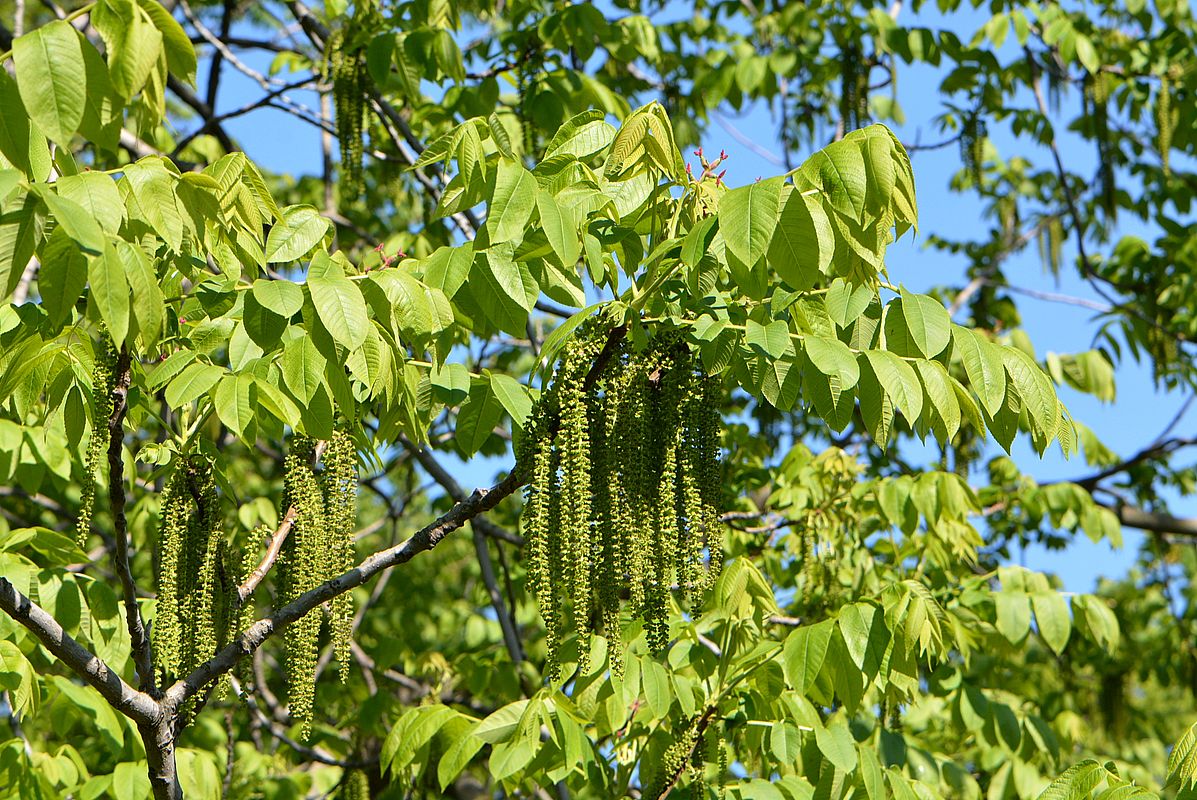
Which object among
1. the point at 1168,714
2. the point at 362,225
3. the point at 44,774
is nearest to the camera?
the point at 44,774

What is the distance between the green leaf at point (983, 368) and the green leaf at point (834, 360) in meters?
0.33

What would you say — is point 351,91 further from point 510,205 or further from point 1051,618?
point 1051,618

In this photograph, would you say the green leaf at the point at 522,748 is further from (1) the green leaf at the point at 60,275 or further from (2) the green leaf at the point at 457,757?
(1) the green leaf at the point at 60,275

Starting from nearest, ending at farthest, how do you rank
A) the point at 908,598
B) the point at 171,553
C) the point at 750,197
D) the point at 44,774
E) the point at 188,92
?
the point at 750,197, the point at 171,553, the point at 908,598, the point at 44,774, the point at 188,92

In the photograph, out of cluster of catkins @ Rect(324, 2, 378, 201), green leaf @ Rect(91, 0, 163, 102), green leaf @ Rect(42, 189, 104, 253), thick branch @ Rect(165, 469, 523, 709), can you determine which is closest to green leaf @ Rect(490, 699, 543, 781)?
thick branch @ Rect(165, 469, 523, 709)

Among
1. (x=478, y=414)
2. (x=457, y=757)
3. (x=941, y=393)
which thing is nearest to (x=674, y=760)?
(x=457, y=757)

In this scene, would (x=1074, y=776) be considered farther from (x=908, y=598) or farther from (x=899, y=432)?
(x=899, y=432)

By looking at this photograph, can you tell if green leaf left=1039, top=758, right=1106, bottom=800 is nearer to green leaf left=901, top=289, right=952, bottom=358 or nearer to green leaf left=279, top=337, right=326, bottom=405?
green leaf left=901, top=289, right=952, bottom=358

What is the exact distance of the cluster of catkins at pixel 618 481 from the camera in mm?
2973

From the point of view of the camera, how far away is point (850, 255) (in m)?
3.18

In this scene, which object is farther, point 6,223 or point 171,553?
point 171,553

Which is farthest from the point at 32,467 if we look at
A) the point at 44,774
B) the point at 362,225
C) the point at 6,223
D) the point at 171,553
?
the point at 362,225

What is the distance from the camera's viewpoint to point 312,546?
3.42m

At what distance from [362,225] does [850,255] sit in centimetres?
713
